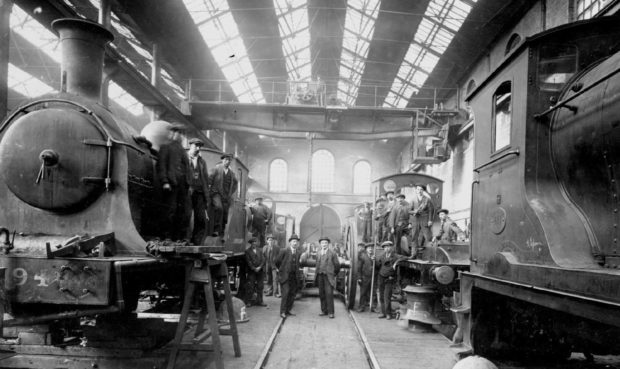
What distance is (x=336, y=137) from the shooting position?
1552 centimetres

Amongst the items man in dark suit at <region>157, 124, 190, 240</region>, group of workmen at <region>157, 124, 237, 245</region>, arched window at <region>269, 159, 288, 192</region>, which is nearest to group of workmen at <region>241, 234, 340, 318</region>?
group of workmen at <region>157, 124, 237, 245</region>

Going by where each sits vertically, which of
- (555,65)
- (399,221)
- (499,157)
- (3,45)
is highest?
(3,45)

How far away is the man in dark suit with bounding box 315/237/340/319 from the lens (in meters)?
9.22

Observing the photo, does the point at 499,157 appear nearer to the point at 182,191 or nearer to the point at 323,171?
the point at 182,191

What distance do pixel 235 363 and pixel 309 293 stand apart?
300 inches

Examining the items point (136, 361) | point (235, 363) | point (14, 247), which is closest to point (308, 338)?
point (235, 363)

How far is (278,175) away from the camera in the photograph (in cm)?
2844

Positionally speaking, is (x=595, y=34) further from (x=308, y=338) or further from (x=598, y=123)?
(x=308, y=338)

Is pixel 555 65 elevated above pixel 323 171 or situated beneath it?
situated beneath

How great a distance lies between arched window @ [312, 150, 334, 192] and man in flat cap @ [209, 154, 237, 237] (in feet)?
64.0

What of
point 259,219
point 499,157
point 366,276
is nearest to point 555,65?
point 499,157

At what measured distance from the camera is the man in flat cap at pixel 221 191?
306 inches

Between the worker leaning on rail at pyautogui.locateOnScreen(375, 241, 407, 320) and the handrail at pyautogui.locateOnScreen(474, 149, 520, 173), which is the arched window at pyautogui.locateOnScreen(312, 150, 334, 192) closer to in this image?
the worker leaning on rail at pyautogui.locateOnScreen(375, 241, 407, 320)

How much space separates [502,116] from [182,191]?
4003mm
